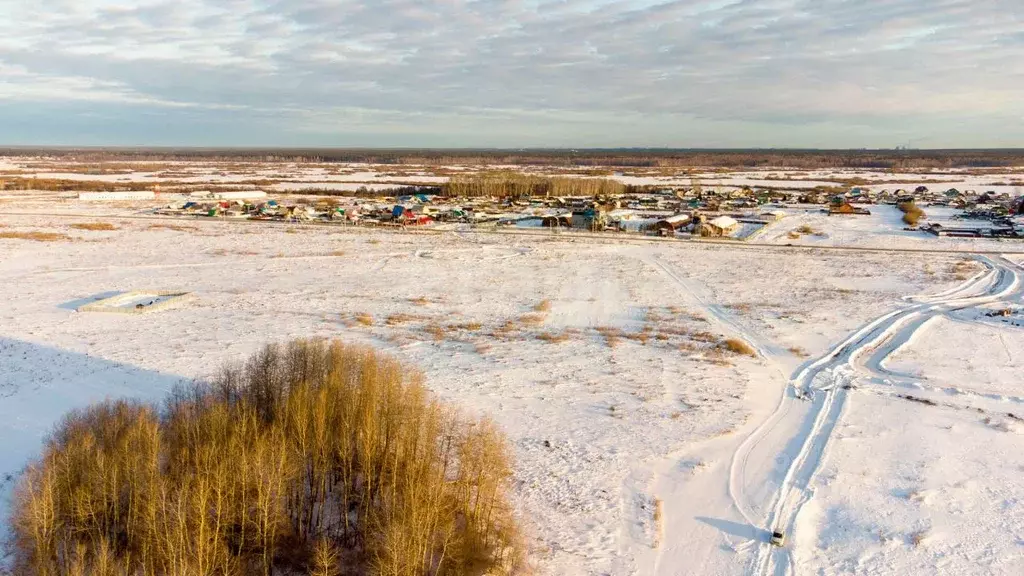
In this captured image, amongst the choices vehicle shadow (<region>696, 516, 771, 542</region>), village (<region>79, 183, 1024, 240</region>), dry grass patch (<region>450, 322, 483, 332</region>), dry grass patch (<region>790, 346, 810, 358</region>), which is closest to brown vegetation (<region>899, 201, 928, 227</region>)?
village (<region>79, 183, 1024, 240</region>)

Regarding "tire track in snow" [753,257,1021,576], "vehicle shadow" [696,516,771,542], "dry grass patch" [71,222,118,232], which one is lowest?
"vehicle shadow" [696,516,771,542]

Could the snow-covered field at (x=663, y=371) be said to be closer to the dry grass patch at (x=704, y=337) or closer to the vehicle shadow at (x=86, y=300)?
the dry grass patch at (x=704, y=337)

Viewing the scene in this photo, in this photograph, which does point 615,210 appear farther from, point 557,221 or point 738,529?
point 738,529

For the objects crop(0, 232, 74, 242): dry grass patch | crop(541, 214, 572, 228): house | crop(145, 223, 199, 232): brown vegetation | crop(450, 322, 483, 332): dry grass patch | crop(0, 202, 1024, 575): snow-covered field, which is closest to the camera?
crop(0, 202, 1024, 575): snow-covered field

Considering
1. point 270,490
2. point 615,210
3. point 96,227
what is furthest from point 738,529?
point 615,210

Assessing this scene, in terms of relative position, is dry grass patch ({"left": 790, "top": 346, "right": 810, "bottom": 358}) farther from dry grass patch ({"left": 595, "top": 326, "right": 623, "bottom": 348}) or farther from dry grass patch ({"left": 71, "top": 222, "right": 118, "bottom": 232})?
dry grass patch ({"left": 71, "top": 222, "right": 118, "bottom": 232})

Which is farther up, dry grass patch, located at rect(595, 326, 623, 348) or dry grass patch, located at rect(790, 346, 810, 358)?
dry grass patch, located at rect(595, 326, 623, 348)

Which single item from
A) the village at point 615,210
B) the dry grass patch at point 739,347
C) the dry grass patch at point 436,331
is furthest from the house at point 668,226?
the dry grass patch at point 436,331
